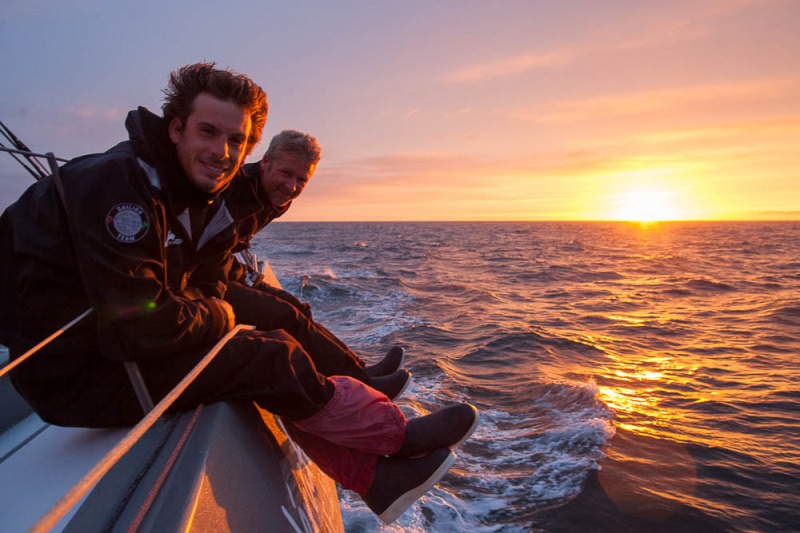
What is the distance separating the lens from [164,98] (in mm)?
1741

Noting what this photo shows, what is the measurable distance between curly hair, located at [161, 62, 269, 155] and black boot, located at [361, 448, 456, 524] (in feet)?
4.74

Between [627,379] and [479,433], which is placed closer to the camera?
[479,433]

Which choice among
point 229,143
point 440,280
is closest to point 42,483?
point 229,143

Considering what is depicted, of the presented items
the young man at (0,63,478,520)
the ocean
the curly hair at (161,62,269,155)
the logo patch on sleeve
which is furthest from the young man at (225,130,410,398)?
the ocean

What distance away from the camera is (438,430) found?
72.9 inches

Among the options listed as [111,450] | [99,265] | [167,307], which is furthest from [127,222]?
[111,450]

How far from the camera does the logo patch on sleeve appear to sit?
1.41 metres

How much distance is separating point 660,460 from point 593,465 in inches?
23.5

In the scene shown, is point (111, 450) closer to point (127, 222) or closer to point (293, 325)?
point (127, 222)

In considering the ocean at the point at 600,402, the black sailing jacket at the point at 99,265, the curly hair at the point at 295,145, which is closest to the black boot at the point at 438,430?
the black sailing jacket at the point at 99,265

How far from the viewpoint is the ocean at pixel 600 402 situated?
11.0 feet

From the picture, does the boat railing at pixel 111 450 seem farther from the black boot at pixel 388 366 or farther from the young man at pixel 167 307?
the black boot at pixel 388 366

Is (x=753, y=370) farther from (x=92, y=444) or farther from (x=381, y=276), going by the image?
(x=381, y=276)

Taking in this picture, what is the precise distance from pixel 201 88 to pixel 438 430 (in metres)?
1.53
